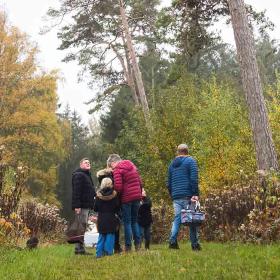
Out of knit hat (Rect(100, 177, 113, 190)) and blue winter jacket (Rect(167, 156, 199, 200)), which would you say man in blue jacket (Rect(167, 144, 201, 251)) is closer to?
blue winter jacket (Rect(167, 156, 199, 200))

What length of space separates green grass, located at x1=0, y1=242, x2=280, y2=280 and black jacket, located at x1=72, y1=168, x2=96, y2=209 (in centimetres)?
219

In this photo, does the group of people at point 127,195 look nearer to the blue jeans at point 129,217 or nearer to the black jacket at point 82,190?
the blue jeans at point 129,217

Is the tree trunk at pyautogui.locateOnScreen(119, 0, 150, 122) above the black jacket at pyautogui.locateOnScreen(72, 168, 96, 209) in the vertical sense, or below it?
above

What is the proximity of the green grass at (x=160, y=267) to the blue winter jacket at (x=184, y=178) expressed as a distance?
139 centimetres

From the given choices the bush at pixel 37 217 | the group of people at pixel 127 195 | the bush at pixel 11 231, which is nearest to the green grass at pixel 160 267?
the group of people at pixel 127 195

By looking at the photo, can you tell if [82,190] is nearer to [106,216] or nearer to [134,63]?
[106,216]

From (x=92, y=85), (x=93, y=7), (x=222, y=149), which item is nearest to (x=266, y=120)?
(x=222, y=149)

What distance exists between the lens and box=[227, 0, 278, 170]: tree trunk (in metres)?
9.97

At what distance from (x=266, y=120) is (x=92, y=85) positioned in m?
19.4

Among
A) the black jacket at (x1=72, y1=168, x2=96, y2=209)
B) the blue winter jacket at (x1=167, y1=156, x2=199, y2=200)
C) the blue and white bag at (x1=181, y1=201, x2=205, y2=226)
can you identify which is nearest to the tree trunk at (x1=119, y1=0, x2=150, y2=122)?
the black jacket at (x1=72, y1=168, x2=96, y2=209)

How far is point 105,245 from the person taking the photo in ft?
27.9

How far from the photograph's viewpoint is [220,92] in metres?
16.8

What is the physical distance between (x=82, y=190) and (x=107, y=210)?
106 cm

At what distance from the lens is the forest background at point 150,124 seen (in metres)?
9.86
